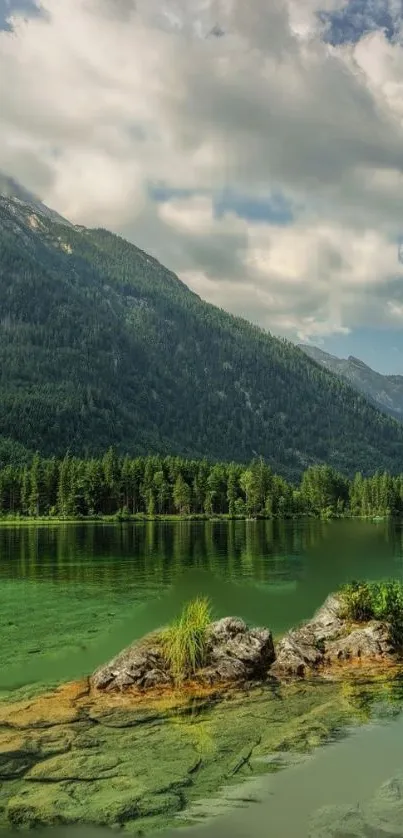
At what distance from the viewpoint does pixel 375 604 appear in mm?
35469

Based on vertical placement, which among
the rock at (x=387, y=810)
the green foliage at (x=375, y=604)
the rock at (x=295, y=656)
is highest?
the green foliage at (x=375, y=604)

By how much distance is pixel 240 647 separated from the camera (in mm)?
29594

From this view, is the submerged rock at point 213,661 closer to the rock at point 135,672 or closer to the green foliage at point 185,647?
the rock at point 135,672

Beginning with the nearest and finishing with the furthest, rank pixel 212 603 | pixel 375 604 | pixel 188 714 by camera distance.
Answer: pixel 188 714 < pixel 375 604 < pixel 212 603

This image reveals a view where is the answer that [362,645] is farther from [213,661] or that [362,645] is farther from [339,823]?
[339,823]

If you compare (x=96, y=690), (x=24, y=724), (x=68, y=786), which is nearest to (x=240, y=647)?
(x=96, y=690)

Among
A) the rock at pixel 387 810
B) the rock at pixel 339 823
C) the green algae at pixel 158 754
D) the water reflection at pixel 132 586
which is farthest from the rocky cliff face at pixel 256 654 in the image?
the rock at pixel 339 823

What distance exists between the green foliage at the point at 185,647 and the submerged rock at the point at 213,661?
292mm

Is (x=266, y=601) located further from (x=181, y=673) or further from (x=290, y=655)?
(x=181, y=673)

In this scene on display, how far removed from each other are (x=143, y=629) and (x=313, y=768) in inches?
975

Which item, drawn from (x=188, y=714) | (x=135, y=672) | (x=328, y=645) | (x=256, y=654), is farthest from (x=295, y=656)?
(x=188, y=714)

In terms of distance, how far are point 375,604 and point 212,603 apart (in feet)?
54.6

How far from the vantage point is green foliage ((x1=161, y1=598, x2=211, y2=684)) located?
27.8 m

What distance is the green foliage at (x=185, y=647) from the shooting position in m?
27.8
